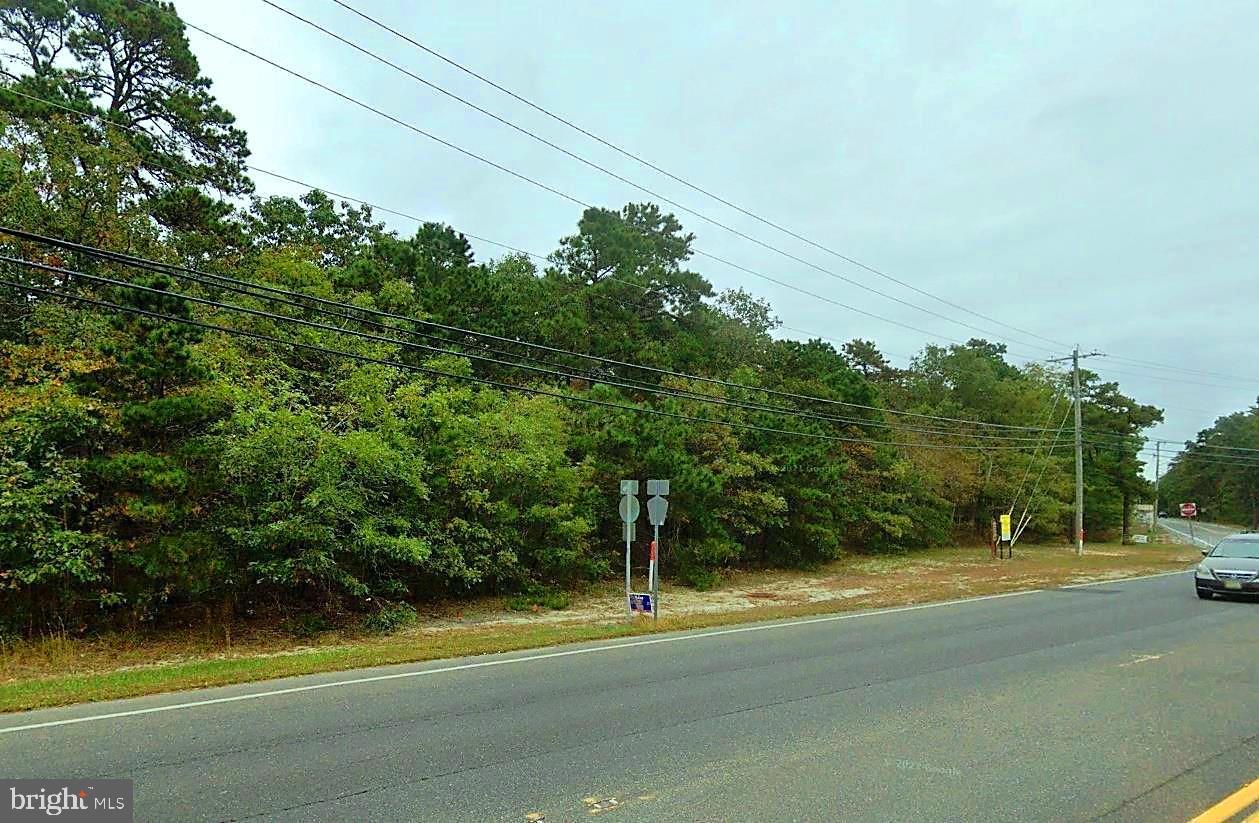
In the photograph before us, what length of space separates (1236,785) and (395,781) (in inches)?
226

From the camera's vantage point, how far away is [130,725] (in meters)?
6.70

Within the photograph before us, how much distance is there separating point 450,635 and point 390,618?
7.72 feet

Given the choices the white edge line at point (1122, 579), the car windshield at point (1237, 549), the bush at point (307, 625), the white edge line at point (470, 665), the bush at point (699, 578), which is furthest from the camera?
the bush at point (699, 578)

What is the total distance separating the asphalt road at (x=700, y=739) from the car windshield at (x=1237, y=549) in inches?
375

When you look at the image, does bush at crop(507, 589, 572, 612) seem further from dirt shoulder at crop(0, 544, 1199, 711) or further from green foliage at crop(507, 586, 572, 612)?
dirt shoulder at crop(0, 544, 1199, 711)

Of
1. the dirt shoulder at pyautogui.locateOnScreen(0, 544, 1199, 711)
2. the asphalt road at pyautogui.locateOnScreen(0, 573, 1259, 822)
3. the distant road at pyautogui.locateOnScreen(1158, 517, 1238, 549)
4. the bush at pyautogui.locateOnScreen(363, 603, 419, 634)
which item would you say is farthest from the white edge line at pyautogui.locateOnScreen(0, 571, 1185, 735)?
the distant road at pyautogui.locateOnScreen(1158, 517, 1238, 549)

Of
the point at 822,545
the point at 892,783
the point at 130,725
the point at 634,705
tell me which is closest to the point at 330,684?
the point at 130,725

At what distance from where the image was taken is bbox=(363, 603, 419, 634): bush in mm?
16078

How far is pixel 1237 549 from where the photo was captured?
18.3 metres

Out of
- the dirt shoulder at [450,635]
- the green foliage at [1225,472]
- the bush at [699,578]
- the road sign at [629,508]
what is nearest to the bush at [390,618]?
the dirt shoulder at [450,635]

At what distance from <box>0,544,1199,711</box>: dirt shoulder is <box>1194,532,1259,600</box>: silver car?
4846mm

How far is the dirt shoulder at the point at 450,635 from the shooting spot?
952 cm

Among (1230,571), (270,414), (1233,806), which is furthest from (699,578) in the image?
(1233,806)

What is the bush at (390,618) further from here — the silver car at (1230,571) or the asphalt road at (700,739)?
the silver car at (1230,571)
